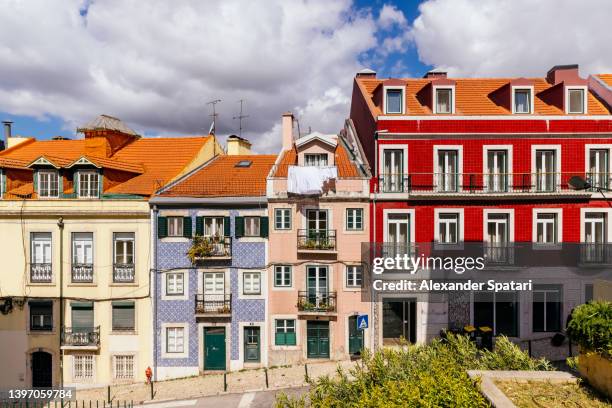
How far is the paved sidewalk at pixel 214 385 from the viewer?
2281cm

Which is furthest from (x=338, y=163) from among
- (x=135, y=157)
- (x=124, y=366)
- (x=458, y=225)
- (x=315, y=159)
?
(x=124, y=366)

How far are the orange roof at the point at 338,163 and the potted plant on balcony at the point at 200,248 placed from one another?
5333 millimetres

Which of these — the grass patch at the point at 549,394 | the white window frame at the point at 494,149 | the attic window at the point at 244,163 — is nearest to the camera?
the grass patch at the point at 549,394

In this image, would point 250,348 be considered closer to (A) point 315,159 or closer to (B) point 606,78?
(A) point 315,159

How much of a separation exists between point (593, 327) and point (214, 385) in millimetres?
18637

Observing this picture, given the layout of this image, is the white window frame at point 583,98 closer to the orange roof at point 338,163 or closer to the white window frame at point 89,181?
the orange roof at point 338,163

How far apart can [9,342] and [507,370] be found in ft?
85.6

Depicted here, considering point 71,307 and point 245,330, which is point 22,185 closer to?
point 71,307

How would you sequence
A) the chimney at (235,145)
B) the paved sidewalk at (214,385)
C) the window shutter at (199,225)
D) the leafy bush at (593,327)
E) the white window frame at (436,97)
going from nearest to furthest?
1. the leafy bush at (593,327)
2. the paved sidewalk at (214,385)
3. the window shutter at (199,225)
4. the white window frame at (436,97)
5. the chimney at (235,145)

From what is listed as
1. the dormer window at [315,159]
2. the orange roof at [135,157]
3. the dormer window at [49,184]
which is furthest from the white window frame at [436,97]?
the dormer window at [49,184]

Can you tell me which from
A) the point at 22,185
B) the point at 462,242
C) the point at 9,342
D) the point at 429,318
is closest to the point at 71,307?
the point at 9,342

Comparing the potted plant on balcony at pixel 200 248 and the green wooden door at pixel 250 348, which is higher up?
the potted plant on balcony at pixel 200 248

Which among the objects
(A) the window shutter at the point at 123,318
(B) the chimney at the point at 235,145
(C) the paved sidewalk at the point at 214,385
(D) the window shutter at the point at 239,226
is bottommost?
(C) the paved sidewalk at the point at 214,385

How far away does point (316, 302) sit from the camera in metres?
25.3
